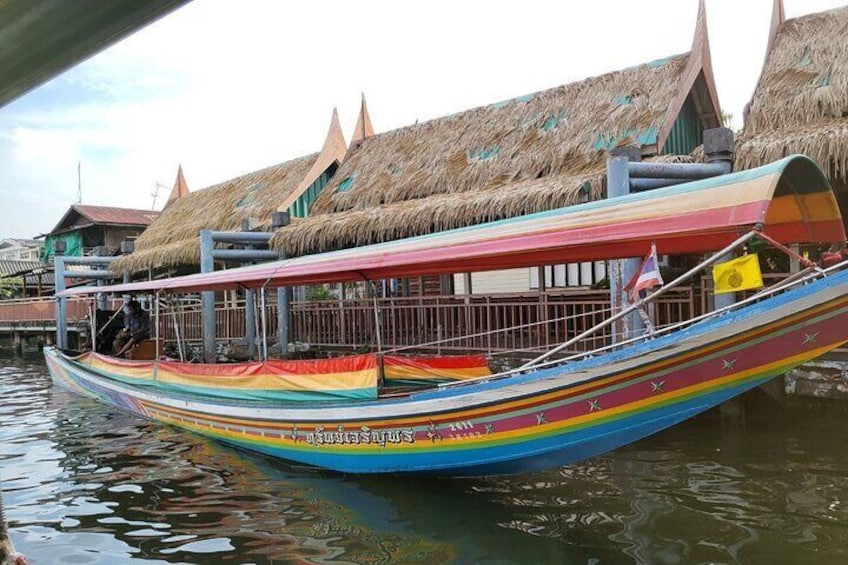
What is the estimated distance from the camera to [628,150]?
7.54 metres

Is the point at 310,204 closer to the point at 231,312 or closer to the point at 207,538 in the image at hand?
the point at 231,312

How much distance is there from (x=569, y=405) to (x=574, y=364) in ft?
1.06

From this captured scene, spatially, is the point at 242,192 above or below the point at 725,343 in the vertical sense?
above

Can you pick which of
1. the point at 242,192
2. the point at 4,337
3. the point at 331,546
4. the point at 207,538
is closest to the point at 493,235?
the point at 331,546

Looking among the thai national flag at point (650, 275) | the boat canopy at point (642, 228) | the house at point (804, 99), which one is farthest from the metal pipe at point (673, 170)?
the thai national flag at point (650, 275)

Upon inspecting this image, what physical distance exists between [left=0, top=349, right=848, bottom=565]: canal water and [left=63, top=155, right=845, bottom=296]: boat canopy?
203cm

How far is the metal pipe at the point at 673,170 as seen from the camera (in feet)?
23.1

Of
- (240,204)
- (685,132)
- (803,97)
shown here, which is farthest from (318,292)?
(803,97)

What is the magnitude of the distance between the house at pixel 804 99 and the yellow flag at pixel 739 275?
12.8ft

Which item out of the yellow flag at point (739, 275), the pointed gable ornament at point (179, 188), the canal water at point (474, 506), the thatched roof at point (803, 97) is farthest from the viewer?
the pointed gable ornament at point (179, 188)

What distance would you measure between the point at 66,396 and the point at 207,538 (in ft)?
29.8

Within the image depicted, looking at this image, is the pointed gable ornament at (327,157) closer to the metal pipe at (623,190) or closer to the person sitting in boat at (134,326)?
the person sitting in boat at (134,326)

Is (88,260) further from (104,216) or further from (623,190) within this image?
(623,190)

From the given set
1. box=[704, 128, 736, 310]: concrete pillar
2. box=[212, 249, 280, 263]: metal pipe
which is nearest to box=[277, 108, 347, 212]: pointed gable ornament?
box=[212, 249, 280, 263]: metal pipe
